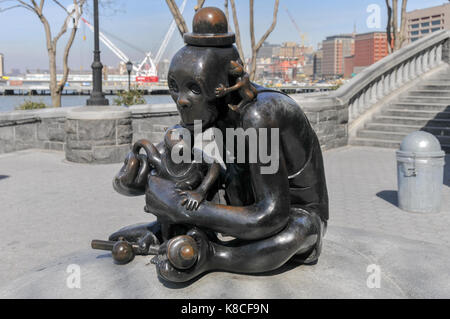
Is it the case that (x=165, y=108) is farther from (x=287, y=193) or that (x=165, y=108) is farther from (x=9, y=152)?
(x=287, y=193)

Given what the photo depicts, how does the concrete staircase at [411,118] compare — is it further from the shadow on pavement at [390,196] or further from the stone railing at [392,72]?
the shadow on pavement at [390,196]

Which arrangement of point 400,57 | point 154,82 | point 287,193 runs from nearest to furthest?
point 287,193 → point 400,57 → point 154,82

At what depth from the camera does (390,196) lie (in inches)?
259

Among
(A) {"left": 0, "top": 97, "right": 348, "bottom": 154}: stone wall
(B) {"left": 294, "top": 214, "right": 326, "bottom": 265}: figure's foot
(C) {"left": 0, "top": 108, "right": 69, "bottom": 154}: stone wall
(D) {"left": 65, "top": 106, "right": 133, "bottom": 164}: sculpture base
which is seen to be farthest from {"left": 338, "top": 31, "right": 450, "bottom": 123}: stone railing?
(B) {"left": 294, "top": 214, "right": 326, "bottom": 265}: figure's foot

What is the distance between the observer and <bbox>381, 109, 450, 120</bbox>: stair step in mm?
11234

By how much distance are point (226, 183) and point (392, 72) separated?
36.3 ft

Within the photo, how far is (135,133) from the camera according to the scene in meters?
10.5

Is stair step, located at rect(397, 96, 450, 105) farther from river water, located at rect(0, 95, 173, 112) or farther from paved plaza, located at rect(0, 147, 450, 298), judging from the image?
river water, located at rect(0, 95, 173, 112)

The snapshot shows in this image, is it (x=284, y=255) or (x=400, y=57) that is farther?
(x=400, y=57)

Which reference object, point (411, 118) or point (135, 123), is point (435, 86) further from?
point (135, 123)

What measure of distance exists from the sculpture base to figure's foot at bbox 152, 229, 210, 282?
678 centimetres

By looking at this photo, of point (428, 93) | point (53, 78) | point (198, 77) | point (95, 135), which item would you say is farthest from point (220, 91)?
point (53, 78)

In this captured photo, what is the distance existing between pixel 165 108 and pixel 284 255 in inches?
319
